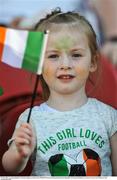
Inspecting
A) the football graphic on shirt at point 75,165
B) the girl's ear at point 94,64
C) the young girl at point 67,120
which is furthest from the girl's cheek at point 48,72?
the football graphic on shirt at point 75,165

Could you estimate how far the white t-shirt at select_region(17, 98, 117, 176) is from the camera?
6.72 ft

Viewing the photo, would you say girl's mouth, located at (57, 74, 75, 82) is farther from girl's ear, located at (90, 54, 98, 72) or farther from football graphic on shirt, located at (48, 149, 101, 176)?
football graphic on shirt, located at (48, 149, 101, 176)

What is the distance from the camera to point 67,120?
2090mm

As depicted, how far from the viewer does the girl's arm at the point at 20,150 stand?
6.54 ft

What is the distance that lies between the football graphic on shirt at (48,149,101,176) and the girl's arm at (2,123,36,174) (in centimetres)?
8

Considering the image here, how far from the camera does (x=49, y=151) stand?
2057mm

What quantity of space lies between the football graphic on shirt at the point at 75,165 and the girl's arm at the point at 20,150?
82mm

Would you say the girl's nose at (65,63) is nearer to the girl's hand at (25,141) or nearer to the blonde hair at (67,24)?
the blonde hair at (67,24)

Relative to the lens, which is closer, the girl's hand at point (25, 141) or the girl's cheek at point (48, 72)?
the girl's hand at point (25, 141)

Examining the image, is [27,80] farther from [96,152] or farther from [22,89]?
[96,152]

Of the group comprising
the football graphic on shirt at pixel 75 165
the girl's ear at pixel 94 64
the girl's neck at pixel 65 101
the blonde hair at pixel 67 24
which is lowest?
the football graphic on shirt at pixel 75 165

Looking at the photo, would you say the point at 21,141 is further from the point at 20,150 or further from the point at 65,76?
the point at 65,76

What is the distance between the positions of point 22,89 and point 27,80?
7.2 inches

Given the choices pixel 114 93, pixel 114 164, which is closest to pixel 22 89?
pixel 114 93
